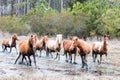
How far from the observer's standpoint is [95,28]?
1843 inches

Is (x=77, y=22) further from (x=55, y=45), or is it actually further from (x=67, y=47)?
Answer: (x=67, y=47)

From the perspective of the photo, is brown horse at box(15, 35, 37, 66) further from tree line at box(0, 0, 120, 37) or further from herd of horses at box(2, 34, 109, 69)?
tree line at box(0, 0, 120, 37)

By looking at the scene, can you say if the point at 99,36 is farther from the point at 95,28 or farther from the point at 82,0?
the point at 82,0

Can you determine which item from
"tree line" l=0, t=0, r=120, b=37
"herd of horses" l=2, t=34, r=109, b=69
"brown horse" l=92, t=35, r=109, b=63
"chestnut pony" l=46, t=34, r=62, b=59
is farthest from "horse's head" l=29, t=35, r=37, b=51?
"tree line" l=0, t=0, r=120, b=37

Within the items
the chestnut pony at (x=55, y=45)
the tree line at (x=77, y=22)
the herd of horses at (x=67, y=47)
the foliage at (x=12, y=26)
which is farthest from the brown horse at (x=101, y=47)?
the foliage at (x=12, y=26)

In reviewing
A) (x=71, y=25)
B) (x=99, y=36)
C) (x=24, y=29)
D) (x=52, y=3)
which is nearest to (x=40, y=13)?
(x=24, y=29)

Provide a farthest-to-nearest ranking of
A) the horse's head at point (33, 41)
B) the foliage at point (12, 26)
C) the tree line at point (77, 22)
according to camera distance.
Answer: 1. the foliage at point (12, 26)
2. the tree line at point (77, 22)
3. the horse's head at point (33, 41)

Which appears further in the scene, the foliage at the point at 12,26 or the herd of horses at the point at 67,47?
the foliage at the point at 12,26

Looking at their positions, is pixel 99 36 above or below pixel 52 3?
below

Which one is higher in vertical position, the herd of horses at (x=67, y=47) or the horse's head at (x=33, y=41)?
the horse's head at (x=33, y=41)

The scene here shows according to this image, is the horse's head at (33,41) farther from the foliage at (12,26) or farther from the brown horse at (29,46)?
the foliage at (12,26)

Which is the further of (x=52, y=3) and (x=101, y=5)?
(x=52, y=3)

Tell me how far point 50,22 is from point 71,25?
3.23 metres

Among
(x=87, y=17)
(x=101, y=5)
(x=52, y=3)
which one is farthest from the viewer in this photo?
(x=52, y=3)
